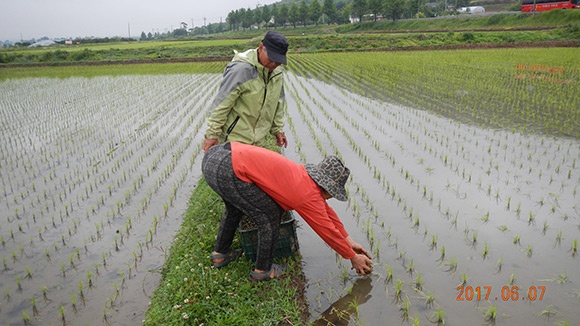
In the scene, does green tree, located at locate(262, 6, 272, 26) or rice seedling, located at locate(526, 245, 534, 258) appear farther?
green tree, located at locate(262, 6, 272, 26)

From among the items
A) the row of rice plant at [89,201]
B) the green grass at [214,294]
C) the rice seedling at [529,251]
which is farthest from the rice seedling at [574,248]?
the row of rice plant at [89,201]

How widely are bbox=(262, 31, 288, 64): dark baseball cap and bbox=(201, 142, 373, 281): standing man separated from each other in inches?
24.0

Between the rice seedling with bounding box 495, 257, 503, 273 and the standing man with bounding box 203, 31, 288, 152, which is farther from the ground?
the standing man with bounding box 203, 31, 288, 152

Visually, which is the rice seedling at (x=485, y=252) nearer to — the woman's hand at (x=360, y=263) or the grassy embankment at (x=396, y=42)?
the woman's hand at (x=360, y=263)

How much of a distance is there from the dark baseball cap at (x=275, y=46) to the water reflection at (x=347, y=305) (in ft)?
5.32

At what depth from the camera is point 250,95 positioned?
9.33 ft

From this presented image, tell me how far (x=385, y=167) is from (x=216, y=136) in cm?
295

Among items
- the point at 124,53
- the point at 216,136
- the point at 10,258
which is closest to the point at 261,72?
the point at 216,136

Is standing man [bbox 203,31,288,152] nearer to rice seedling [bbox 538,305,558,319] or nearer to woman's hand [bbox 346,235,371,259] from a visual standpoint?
woman's hand [bbox 346,235,371,259]

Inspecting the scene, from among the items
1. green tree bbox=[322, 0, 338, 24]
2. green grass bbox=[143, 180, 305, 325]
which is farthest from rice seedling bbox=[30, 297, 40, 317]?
green tree bbox=[322, 0, 338, 24]

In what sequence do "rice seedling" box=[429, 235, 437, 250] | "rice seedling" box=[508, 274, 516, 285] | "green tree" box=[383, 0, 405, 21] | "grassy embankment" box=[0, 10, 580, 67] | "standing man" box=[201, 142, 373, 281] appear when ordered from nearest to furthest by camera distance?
"standing man" box=[201, 142, 373, 281] → "rice seedling" box=[508, 274, 516, 285] → "rice seedling" box=[429, 235, 437, 250] → "grassy embankment" box=[0, 10, 580, 67] → "green tree" box=[383, 0, 405, 21]

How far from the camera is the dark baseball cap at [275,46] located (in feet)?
8.61

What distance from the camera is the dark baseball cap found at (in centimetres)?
262

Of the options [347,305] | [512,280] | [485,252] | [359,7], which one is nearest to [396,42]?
[485,252]
